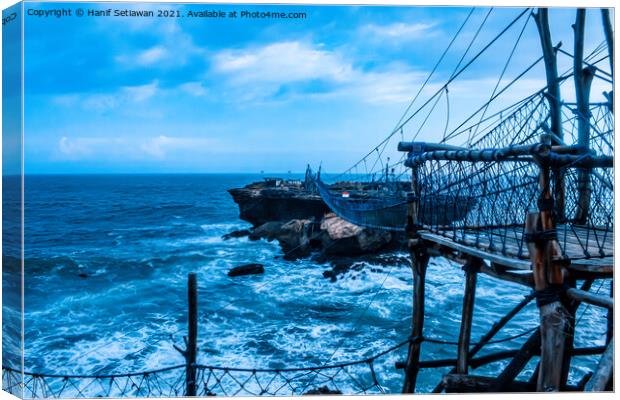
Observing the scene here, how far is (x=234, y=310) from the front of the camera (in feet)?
34.8

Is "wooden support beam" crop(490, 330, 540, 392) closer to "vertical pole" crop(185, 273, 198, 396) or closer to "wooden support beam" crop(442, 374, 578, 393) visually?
"wooden support beam" crop(442, 374, 578, 393)

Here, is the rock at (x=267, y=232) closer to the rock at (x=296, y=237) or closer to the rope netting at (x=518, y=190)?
the rock at (x=296, y=237)

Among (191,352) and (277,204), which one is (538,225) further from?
(277,204)

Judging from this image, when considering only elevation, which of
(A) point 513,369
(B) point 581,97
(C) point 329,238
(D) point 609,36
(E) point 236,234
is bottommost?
(E) point 236,234

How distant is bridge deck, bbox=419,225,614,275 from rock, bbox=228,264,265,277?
9901 millimetres

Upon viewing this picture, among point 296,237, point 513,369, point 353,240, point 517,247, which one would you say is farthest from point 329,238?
point 517,247

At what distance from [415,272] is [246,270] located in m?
9.59

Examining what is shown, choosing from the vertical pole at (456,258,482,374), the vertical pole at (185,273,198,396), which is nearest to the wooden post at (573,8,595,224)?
the vertical pole at (456,258,482,374)

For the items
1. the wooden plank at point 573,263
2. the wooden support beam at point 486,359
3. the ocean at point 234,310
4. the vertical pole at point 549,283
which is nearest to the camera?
the vertical pole at point 549,283

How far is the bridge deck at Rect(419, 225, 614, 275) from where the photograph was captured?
2.61m

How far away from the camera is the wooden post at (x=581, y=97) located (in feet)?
13.0

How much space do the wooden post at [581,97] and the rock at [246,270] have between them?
1026cm

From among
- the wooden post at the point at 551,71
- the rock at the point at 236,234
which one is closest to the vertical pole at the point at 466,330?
the wooden post at the point at 551,71

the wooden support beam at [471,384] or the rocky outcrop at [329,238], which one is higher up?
the wooden support beam at [471,384]
